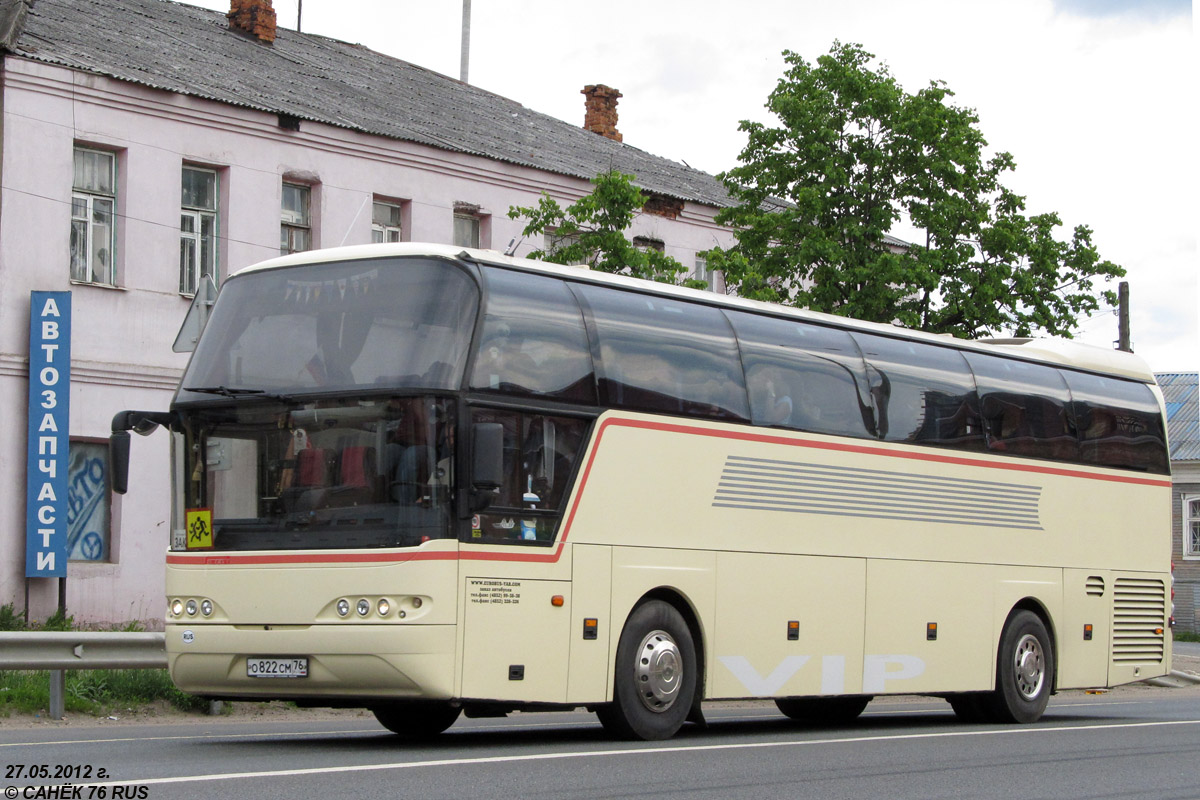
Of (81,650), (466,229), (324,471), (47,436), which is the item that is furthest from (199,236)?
(324,471)

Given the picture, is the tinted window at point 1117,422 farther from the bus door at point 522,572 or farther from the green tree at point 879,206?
the green tree at point 879,206

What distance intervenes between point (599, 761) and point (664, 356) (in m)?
3.69

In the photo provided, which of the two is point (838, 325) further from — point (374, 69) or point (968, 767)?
point (374, 69)

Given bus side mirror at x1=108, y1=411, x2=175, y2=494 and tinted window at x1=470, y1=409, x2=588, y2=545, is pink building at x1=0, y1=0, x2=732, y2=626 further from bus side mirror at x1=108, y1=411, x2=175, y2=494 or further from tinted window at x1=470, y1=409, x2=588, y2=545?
tinted window at x1=470, y1=409, x2=588, y2=545

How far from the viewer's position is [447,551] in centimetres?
1154

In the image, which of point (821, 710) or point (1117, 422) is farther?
point (1117, 422)

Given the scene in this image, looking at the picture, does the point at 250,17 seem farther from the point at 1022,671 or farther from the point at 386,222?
the point at 1022,671

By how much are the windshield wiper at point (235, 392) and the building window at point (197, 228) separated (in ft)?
51.7

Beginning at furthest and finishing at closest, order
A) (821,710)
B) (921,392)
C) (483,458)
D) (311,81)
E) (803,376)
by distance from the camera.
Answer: (311,81)
(821,710)
(921,392)
(803,376)
(483,458)

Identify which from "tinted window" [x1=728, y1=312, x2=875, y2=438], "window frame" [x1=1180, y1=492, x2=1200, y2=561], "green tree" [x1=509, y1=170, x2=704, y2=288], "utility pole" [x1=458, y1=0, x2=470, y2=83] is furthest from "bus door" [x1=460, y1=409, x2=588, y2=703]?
"window frame" [x1=1180, y1=492, x2=1200, y2=561]

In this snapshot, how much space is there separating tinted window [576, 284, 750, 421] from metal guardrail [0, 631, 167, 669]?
4464 mm

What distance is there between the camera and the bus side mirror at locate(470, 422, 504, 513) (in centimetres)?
1162

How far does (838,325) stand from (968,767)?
531 centimetres

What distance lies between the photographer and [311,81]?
32.2 metres
